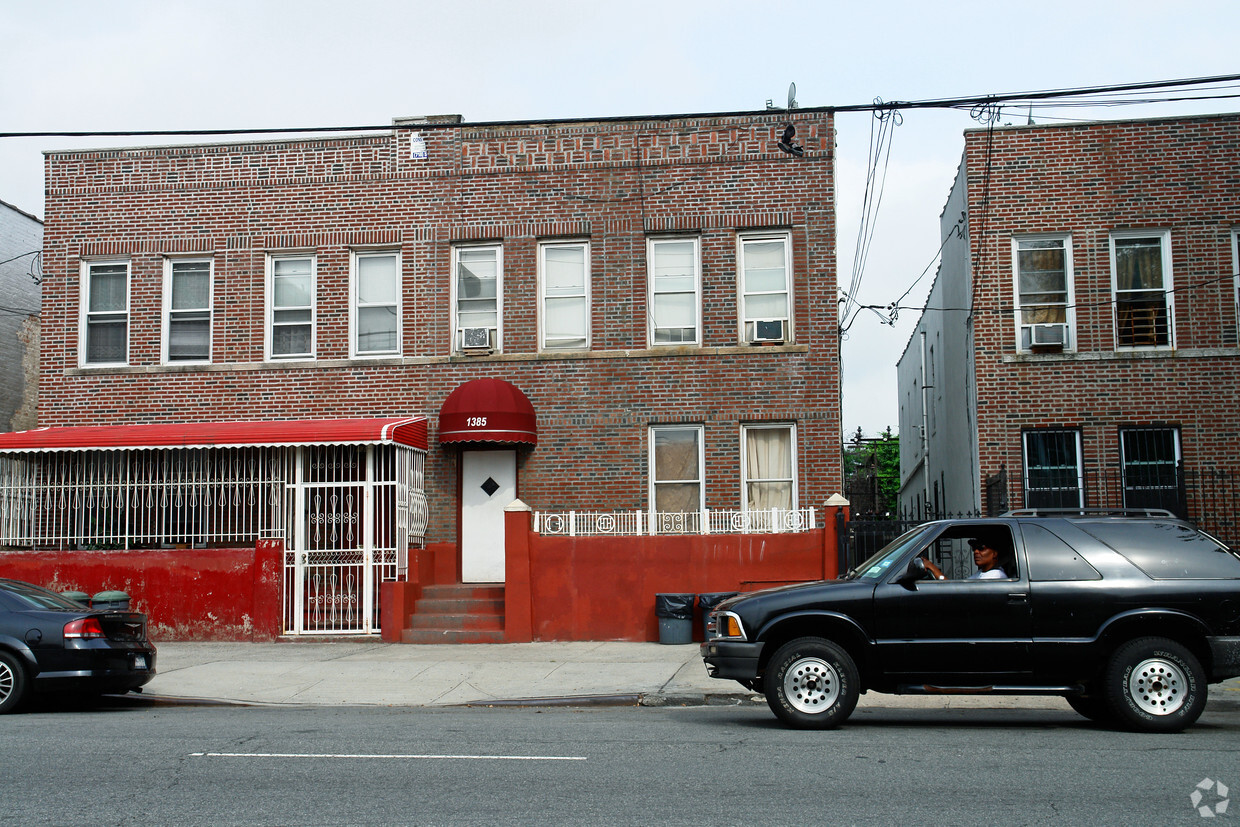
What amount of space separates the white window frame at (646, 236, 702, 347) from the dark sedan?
31.1 ft

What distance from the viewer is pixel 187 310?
19688mm

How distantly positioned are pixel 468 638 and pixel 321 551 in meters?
2.63

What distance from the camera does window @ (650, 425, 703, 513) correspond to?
18.4 metres

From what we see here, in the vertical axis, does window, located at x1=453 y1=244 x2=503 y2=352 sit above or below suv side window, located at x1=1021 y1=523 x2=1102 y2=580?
above

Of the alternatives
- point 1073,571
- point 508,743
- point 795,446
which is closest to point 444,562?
point 795,446

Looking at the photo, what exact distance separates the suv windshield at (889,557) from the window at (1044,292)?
8.88m

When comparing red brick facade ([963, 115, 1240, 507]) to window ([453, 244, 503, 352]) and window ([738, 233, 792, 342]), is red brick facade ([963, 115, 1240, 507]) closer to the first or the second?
window ([738, 233, 792, 342])

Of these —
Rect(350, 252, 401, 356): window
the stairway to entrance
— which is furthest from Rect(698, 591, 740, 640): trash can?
Rect(350, 252, 401, 356): window

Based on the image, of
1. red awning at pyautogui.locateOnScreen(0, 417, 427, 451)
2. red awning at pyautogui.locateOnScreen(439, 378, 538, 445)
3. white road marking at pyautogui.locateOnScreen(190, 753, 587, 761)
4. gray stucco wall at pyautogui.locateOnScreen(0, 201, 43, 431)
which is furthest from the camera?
gray stucco wall at pyautogui.locateOnScreen(0, 201, 43, 431)

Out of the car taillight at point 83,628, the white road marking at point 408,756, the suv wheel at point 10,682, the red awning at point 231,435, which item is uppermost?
the red awning at point 231,435

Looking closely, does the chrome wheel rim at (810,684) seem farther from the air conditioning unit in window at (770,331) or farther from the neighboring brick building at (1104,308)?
the air conditioning unit in window at (770,331)

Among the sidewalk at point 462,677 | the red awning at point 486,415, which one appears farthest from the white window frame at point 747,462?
the red awning at point 486,415

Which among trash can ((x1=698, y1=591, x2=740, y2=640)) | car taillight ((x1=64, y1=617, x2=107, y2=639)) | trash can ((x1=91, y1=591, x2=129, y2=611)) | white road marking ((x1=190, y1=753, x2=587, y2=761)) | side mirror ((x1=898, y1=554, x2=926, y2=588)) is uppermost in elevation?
side mirror ((x1=898, y1=554, x2=926, y2=588))

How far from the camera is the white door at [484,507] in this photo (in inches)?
731
